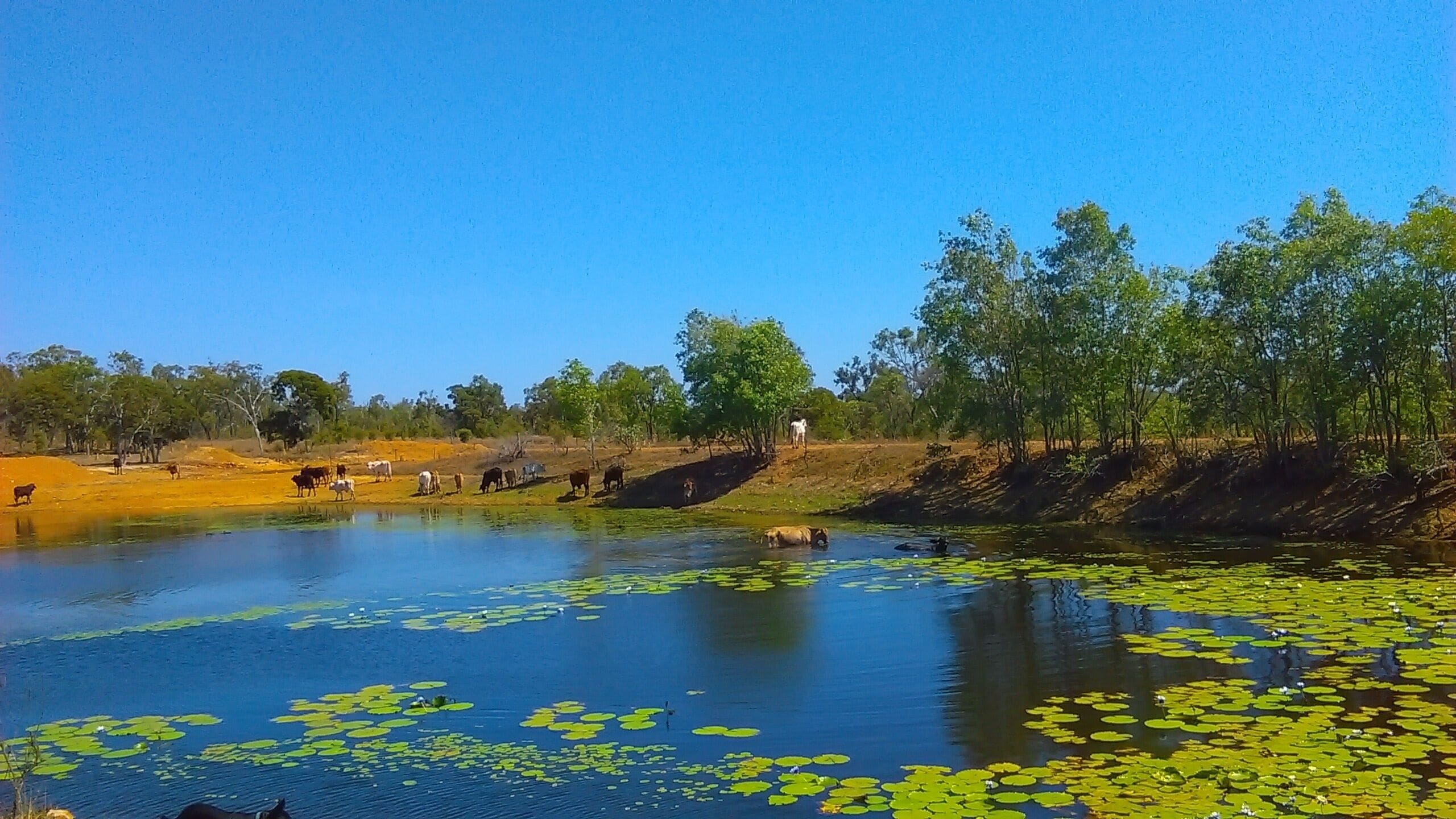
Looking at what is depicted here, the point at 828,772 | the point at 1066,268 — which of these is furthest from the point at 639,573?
the point at 1066,268

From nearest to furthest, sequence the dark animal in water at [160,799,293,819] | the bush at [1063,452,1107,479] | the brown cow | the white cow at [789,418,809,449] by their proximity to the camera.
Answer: the dark animal in water at [160,799,293,819] < the brown cow < the bush at [1063,452,1107,479] < the white cow at [789,418,809,449]

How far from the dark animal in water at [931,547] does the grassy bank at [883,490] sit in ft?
25.8

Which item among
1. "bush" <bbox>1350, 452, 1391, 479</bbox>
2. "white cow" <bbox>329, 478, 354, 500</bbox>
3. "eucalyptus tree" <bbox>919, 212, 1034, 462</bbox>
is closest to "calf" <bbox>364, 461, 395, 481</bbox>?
"white cow" <bbox>329, 478, 354, 500</bbox>

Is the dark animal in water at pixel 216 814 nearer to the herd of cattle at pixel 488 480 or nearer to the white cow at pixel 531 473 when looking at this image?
the herd of cattle at pixel 488 480

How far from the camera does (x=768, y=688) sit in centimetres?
1277

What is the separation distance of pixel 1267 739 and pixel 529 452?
56.5 m

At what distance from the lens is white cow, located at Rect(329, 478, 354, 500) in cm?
5316

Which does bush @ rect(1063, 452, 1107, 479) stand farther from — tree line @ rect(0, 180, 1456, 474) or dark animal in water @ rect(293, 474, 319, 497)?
dark animal in water @ rect(293, 474, 319, 497)

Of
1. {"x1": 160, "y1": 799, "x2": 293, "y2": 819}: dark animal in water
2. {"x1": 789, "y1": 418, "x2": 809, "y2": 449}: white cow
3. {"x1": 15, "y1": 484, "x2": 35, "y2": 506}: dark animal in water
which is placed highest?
{"x1": 789, "y1": 418, "x2": 809, "y2": 449}: white cow

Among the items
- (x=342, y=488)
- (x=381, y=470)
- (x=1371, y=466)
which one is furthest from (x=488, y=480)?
(x=1371, y=466)

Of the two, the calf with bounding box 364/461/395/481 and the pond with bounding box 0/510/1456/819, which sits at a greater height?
the calf with bounding box 364/461/395/481

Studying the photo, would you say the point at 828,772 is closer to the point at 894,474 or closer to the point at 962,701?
the point at 962,701

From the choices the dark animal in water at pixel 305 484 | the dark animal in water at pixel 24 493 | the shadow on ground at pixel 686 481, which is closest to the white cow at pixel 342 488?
the dark animal in water at pixel 305 484

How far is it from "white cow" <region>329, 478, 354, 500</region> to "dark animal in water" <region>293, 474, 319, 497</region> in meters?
1.97
